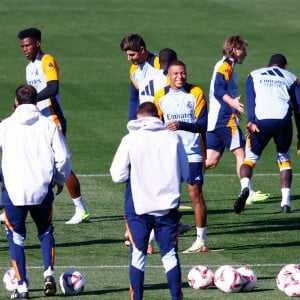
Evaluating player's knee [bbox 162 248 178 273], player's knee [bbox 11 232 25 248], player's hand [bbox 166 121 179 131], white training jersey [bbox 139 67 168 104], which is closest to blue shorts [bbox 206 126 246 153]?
white training jersey [bbox 139 67 168 104]

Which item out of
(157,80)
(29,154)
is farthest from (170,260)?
(157,80)

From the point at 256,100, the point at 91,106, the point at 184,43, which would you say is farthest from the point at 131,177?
the point at 184,43

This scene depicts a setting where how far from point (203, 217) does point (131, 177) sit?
11.7ft

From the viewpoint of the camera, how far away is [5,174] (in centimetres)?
1226

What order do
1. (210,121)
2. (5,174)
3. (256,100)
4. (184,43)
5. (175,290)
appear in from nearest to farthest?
(175,290) < (5,174) < (256,100) < (210,121) < (184,43)

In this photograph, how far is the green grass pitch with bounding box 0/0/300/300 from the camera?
46.2ft

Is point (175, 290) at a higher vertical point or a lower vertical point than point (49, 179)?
lower

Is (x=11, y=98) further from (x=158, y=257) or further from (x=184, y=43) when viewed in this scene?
(x=158, y=257)

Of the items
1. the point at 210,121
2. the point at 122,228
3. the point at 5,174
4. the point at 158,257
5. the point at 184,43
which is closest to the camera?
the point at 5,174

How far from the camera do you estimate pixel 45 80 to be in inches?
657

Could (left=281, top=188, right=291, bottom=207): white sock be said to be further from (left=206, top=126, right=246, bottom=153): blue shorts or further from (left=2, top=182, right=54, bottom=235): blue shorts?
(left=2, top=182, right=54, bottom=235): blue shorts

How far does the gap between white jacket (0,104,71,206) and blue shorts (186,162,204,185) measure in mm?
2783

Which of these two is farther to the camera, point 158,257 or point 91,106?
point 91,106

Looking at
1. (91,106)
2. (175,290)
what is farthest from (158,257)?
(91,106)
